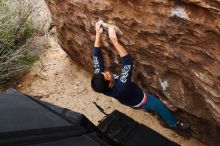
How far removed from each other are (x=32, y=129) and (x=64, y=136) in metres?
0.20

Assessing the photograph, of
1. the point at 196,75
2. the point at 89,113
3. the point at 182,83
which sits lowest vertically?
the point at 89,113

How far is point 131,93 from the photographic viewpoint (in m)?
3.91

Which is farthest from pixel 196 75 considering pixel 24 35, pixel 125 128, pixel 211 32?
pixel 24 35

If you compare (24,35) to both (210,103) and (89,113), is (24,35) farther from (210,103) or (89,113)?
(210,103)

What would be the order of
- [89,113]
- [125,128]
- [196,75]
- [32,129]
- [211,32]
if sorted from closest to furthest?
1. [32,129]
2. [211,32]
3. [196,75]
4. [125,128]
5. [89,113]

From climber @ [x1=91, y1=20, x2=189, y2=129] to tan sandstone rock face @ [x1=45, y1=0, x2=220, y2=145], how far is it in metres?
0.13

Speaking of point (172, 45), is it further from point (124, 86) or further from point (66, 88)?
point (66, 88)

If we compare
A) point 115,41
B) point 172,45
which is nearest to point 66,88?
point 115,41

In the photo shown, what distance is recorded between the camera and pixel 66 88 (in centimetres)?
567

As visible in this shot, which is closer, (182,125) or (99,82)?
(99,82)

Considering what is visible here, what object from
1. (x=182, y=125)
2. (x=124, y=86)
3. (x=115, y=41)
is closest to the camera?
(x=124, y=86)

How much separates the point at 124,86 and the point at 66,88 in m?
2.09

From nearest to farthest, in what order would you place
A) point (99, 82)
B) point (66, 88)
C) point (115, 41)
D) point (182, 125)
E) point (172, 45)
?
point (172, 45), point (99, 82), point (115, 41), point (182, 125), point (66, 88)

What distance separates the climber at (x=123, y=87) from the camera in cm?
370
